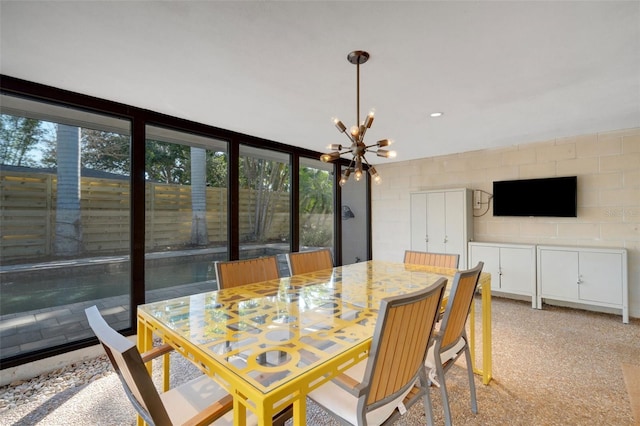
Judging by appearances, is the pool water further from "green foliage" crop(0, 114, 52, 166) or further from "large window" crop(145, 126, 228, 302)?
"green foliage" crop(0, 114, 52, 166)

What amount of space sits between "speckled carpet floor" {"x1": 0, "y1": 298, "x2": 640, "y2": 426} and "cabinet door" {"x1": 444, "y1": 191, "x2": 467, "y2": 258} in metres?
1.62

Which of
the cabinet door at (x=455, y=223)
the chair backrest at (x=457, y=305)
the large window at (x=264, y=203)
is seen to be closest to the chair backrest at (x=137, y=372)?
the chair backrest at (x=457, y=305)

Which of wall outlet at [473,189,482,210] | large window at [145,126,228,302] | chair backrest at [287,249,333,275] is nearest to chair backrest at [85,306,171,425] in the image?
chair backrest at [287,249,333,275]

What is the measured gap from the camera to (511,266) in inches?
157

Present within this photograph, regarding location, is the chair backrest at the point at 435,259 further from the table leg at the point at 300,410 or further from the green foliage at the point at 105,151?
the green foliage at the point at 105,151

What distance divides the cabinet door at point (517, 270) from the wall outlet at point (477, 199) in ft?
2.60

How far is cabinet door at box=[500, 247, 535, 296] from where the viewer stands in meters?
3.84

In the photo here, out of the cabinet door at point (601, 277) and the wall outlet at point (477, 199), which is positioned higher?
the wall outlet at point (477, 199)

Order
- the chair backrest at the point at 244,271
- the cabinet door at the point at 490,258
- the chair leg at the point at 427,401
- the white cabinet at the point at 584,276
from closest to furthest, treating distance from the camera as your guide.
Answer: the chair leg at the point at 427,401 → the chair backrest at the point at 244,271 → the white cabinet at the point at 584,276 → the cabinet door at the point at 490,258

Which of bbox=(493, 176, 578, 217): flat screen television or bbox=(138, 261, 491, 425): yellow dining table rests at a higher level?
bbox=(493, 176, 578, 217): flat screen television

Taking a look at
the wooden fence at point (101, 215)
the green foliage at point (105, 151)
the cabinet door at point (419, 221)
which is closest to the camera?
the wooden fence at point (101, 215)

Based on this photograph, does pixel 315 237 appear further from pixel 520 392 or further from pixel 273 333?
pixel 273 333

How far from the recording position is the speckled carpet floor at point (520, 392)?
179 cm

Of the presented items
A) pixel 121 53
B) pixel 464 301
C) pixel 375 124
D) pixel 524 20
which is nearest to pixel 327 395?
pixel 464 301
